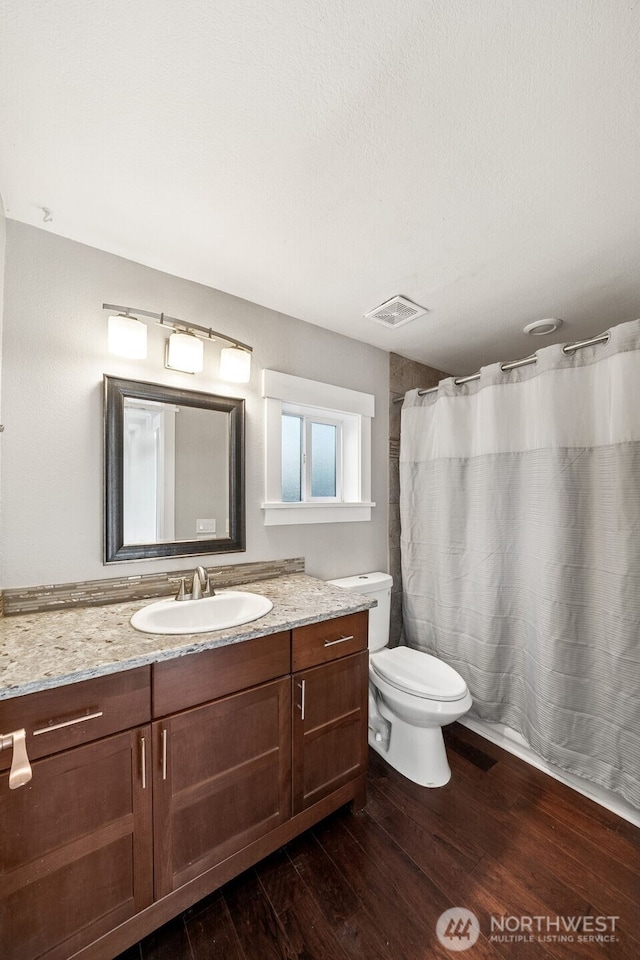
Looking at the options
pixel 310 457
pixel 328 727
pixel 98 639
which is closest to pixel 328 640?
pixel 328 727

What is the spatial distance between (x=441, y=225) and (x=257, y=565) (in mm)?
1588

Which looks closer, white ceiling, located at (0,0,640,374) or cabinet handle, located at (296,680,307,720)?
white ceiling, located at (0,0,640,374)

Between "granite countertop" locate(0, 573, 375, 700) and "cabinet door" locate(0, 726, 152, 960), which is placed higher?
"granite countertop" locate(0, 573, 375, 700)

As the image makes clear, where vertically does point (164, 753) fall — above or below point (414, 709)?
above

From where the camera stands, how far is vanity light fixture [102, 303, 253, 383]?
1.42 meters

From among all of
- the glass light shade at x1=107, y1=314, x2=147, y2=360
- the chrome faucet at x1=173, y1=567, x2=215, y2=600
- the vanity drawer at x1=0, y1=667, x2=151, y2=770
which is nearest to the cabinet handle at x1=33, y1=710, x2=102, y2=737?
the vanity drawer at x1=0, y1=667, x2=151, y2=770

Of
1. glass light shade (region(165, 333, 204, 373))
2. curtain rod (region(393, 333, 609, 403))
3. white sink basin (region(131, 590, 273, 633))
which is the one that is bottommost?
white sink basin (region(131, 590, 273, 633))

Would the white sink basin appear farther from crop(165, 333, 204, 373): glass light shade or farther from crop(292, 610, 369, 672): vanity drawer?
crop(165, 333, 204, 373): glass light shade

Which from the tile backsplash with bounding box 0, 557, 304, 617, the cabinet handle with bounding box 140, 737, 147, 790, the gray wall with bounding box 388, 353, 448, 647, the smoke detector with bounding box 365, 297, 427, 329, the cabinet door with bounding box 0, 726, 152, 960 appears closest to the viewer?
the cabinet door with bounding box 0, 726, 152, 960

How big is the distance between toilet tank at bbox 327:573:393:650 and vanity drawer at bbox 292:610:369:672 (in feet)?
1.65

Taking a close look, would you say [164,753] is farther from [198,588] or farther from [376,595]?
[376,595]

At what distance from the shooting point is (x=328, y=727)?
1396 mm

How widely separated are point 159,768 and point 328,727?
606 millimetres

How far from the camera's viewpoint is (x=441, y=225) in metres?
1.33
